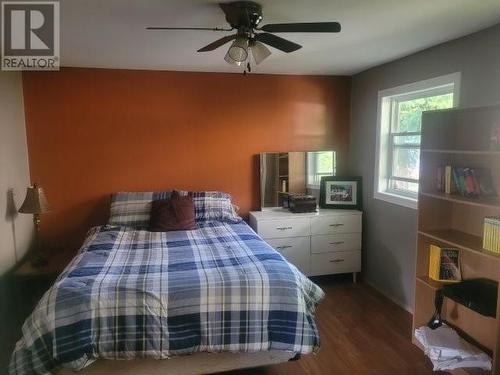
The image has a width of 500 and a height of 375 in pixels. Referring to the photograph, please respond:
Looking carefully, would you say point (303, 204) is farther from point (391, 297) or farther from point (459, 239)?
point (459, 239)

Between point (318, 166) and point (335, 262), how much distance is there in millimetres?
1071

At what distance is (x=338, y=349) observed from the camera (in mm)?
2533

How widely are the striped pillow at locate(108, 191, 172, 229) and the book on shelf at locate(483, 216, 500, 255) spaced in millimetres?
2654

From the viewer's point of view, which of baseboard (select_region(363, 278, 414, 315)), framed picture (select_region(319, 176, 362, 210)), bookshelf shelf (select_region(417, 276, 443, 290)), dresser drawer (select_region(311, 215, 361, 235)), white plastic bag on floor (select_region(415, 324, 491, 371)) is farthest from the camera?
framed picture (select_region(319, 176, 362, 210))

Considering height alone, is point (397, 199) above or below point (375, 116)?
below

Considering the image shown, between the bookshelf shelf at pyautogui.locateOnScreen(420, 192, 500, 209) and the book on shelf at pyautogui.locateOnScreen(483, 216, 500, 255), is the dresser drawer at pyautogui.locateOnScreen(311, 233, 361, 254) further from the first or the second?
the book on shelf at pyautogui.locateOnScreen(483, 216, 500, 255)

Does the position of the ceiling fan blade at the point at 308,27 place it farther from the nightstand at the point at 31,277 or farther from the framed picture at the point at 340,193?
the nightstand at the point at 31,277

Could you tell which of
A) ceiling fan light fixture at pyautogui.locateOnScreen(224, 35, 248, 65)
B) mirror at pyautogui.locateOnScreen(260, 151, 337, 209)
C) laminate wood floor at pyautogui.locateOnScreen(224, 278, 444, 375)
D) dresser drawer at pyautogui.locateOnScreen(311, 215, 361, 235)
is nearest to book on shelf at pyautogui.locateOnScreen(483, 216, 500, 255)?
laminate wood floor at pyautogui.locateOnScreen(224, 278, 444, 375)

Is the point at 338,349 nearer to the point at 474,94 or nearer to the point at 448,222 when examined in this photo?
the point at 448,222

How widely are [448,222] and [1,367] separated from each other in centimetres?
328

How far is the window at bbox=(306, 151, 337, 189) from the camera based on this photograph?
396 centimetres

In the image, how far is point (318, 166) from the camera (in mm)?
3984

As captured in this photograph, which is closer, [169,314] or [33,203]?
[169,314]

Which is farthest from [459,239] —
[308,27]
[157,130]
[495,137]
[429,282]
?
[157,130]
